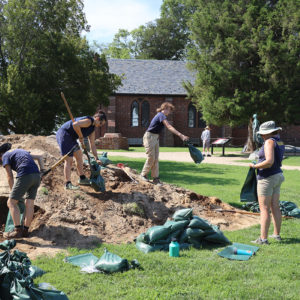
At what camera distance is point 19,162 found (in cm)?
532

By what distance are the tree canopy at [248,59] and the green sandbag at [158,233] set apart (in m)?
16.4

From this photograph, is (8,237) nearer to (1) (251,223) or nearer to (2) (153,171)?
(2) (153,171)

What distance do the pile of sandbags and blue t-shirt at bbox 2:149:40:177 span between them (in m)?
1.91

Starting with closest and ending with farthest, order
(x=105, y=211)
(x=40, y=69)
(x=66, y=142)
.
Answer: (x=105, y=211)
(x=66, y=142)
(x=40, y=69)

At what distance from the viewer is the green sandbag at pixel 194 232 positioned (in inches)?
210

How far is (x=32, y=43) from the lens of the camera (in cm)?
1462

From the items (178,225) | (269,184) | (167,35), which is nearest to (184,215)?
(178,225)

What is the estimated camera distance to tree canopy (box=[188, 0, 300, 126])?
68.0ft

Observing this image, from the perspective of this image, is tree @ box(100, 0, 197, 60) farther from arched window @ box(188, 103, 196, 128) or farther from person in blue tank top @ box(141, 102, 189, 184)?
person in blue tank top @ box(141, 102, 189, 184)

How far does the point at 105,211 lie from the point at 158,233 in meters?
1.48

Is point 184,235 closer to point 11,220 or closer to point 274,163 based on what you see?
point 274,163

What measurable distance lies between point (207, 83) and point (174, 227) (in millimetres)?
18061

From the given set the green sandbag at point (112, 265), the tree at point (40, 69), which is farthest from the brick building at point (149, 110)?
the green sandbag at point (112, 265)

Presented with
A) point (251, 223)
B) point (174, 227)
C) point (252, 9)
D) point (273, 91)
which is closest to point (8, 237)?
point (174, 227)
